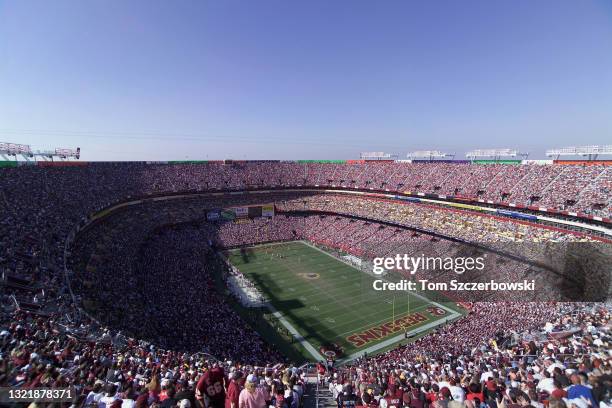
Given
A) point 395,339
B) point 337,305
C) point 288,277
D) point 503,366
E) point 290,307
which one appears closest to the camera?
point 503,366

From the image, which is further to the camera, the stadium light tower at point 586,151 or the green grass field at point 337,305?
the stadium light tower at point 586,151

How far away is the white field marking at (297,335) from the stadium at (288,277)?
15 centimetres

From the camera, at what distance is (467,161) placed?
53688 millimetres

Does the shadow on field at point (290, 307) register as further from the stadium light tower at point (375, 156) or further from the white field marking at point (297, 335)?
the stadium light tower at point (375, 156)

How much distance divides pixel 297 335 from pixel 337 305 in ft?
20.3

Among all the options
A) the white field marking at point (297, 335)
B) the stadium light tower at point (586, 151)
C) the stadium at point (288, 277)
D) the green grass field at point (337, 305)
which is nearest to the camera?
the stadium at point (288, 277)

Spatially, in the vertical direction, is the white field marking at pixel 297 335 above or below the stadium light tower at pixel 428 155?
below

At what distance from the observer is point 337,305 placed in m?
29.8

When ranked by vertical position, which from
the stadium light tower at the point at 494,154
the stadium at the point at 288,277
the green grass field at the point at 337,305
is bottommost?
the green grass field at the point at 337,305

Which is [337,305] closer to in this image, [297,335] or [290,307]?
[290,307]

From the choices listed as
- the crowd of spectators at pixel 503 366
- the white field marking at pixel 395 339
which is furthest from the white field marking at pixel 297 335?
the crowd of spectators at pixel 503 366

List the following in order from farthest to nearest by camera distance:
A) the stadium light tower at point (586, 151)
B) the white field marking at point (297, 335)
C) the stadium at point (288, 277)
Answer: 1. the stadium light tower at point (586, 151)
2. the white field marking at point (297, 335)
3. the stadium at point (288, 277)

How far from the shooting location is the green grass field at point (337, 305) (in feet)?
80.1

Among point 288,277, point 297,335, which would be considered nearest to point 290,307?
point 297,335
